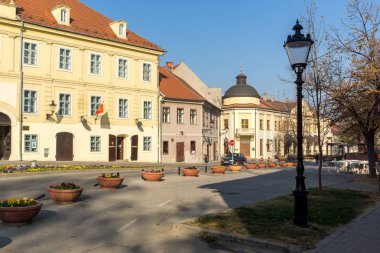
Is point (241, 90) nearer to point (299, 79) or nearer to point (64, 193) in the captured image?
point (64, 193)

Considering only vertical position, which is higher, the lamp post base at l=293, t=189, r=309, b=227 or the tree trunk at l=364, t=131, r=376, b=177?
the tree trunk at l=364, t=131, r=376, b=177

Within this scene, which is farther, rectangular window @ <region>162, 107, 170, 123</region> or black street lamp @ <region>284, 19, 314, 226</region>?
rectangular window @ <region>162, 107, 170, 123</region>

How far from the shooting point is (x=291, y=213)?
1095 centimetres

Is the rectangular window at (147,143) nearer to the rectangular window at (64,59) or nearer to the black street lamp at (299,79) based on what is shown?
the rectangular window at (64,59)

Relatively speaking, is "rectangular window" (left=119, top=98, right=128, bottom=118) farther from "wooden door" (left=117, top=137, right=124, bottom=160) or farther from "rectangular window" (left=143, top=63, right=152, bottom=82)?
"rectangular window" (left=143, top=63, right=152, bottom=82)

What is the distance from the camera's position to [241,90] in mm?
69125

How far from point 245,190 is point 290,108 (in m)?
61.5

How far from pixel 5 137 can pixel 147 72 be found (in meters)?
14.5

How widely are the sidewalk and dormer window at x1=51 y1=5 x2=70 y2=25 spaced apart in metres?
29.4

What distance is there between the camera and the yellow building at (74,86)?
99.1ft

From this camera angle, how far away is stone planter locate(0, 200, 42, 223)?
29.7 ft

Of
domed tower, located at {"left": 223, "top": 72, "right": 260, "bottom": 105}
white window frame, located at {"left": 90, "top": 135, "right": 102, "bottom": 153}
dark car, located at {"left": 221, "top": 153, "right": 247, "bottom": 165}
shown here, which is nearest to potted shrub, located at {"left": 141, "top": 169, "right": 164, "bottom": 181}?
white window frame, located at {"left": 90, "top": 135, "right": 102, "bottom": 153}

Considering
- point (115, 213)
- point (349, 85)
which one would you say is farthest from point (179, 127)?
point (115, 213)

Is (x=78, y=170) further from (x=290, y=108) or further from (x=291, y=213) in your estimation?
(x=290, y=108)
